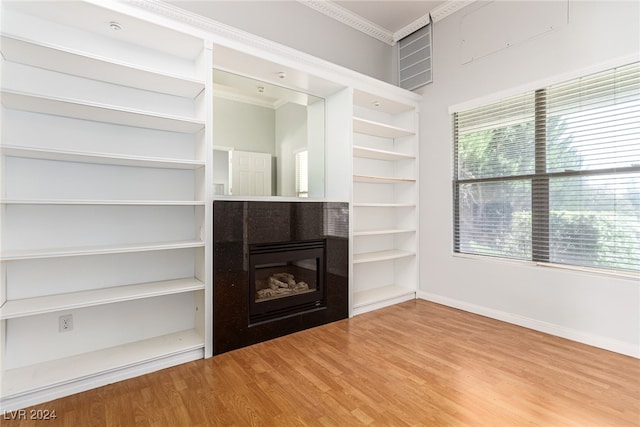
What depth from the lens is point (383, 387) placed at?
6.46 ft

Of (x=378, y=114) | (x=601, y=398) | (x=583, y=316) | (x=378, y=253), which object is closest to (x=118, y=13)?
(x=378, y=114)

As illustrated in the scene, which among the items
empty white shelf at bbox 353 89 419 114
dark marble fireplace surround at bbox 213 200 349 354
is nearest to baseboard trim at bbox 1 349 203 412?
dark marble fireplace surround at bbox 213 200 349 354

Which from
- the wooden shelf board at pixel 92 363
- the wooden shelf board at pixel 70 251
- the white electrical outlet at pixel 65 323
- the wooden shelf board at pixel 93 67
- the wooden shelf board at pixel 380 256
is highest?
the wooden shelf board at pixel 93 67

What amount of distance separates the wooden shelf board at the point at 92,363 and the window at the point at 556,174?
9.95 ft

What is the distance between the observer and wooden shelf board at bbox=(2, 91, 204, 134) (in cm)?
186

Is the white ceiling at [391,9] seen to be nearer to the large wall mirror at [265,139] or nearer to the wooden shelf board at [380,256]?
the large wall mirror at [265,139]

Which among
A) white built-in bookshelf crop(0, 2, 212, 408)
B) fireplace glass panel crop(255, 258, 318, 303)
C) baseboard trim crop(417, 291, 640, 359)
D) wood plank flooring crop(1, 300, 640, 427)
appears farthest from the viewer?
fireplace glass panel crop(255, 258, 318, 303)

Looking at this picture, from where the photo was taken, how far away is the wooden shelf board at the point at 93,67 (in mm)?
1849

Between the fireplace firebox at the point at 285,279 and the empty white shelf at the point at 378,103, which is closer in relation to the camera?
the fireplace firebox at the point at 285,279

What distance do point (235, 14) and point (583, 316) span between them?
160 inches

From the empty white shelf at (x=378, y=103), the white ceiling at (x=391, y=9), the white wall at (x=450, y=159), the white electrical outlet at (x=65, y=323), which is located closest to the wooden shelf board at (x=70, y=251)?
the white electrical outlet at (x=65, y=323)

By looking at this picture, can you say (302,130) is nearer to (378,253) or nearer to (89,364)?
(378,253)

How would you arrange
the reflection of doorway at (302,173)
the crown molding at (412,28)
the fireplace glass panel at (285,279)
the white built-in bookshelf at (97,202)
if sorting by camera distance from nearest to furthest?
the white built-in bookshelf at (97,202) < the fireplace glass panel at (285,279) < the reflection of doorway at (302,173) < the crown molding at (412,28)

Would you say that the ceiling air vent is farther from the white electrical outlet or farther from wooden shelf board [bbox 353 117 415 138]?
the white electrical outlet
